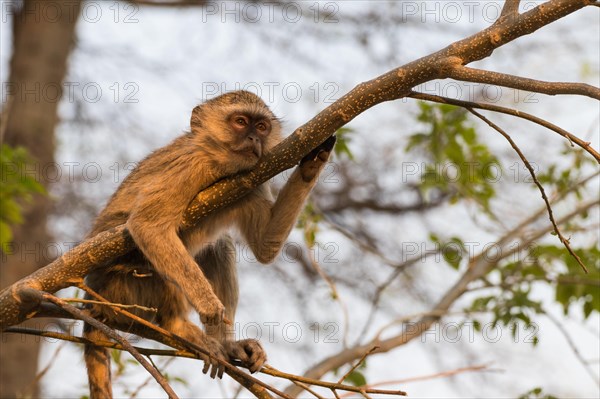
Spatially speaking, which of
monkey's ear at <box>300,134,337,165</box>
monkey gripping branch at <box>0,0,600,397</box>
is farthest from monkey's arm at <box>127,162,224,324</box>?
monkey's ear at <box>300,134,337,165</box>

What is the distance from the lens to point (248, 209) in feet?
19.5

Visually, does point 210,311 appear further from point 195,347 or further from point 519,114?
point 519,114

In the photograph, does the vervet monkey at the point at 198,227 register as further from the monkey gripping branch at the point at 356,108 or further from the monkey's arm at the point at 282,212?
the monkey gripping branch at the point at 356,108

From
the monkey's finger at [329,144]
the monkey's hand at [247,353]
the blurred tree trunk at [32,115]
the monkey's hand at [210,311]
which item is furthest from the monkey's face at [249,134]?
the blurred tree trunk at [32,115]

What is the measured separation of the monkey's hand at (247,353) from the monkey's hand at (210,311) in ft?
1.32

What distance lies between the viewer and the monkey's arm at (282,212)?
5.15m

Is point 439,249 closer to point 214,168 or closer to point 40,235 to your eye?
point 214,168

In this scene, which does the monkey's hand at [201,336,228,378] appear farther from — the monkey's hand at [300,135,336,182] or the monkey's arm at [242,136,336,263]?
the monkey's hand at [300,135,336,182]

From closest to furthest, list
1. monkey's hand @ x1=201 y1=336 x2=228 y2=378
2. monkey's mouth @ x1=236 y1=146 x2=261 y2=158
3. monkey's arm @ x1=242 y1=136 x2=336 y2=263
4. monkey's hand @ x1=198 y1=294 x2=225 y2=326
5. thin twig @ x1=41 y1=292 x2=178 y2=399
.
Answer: thin twig @ x1=41 y1=292 x2=178 y2=399 → monkey's hand @ x1=201 y1=336 x2=228 y2=378 → monkey's hand @ x1=198 y1=294 x2=225 y2=326 → monkey's arm @ x1=242 y1=136 x2=336 y2=263 → monkey's mouth @ x1=236 y1=146 x2=261 y2=158

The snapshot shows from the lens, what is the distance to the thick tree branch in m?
3.41

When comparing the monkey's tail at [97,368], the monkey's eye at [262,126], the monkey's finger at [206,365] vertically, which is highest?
the monkey's eye at [262,126]

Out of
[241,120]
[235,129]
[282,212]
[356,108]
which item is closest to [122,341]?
[356,108]

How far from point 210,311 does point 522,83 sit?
2.22 meters

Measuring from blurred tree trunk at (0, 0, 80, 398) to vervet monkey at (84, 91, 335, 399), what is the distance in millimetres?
4963
